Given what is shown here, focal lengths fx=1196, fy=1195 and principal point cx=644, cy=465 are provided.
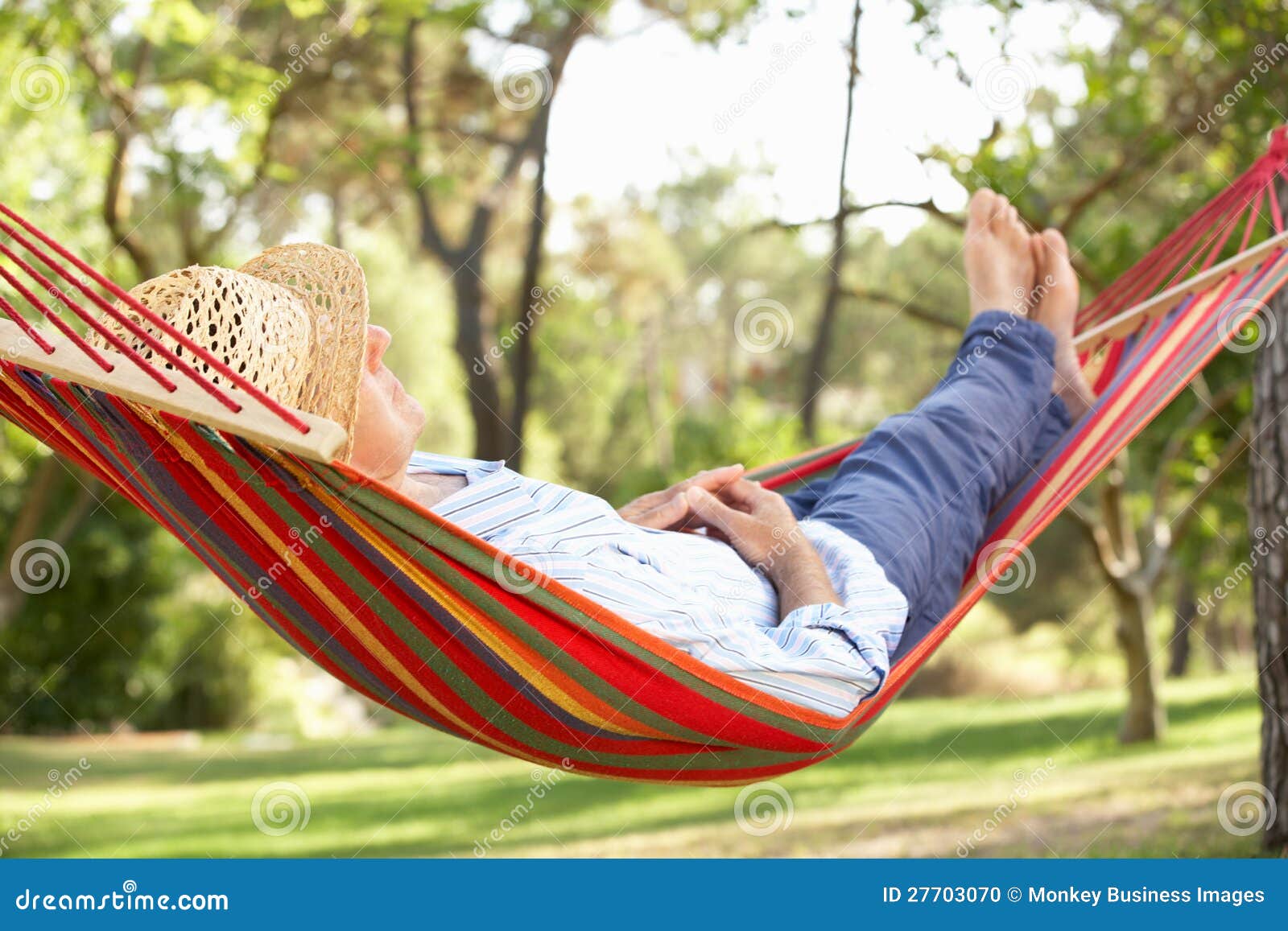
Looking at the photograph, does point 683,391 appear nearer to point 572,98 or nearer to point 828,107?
point 572,98

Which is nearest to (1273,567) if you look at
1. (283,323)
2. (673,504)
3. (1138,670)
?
(673,504)

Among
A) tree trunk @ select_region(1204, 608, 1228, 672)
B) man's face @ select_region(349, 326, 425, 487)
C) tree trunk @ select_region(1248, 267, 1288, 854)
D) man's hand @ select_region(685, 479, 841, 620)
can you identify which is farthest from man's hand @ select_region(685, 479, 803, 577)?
tree trunk @ select_region(1204, 608, 1228, 672)

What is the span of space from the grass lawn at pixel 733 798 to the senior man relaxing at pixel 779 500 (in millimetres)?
1175

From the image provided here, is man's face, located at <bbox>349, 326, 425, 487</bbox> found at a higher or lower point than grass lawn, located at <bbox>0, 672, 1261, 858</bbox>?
higher

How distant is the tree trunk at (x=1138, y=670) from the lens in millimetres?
5000

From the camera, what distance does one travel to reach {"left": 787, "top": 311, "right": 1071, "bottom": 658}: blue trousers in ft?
5.90

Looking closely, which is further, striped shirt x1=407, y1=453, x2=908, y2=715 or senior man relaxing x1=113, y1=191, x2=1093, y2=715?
striped shirt x1=407, y1=453, x2=908, y2=715

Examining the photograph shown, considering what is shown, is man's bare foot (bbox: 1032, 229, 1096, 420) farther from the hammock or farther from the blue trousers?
the hammock

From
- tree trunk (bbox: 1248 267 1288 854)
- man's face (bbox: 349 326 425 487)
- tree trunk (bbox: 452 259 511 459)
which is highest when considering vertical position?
man's face (bbox: 349 326 425 487)

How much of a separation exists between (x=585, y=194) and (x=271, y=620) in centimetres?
1152

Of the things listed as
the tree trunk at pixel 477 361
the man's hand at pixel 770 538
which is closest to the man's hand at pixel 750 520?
the man's hand at pixel 770 538

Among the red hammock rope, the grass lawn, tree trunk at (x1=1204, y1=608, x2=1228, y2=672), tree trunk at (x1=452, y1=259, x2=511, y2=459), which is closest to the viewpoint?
the red hammock rope

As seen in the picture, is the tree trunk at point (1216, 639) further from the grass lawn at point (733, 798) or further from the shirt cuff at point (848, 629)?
the shirt cuff at point (848, 629)

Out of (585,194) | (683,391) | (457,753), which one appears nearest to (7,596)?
(457,753)
